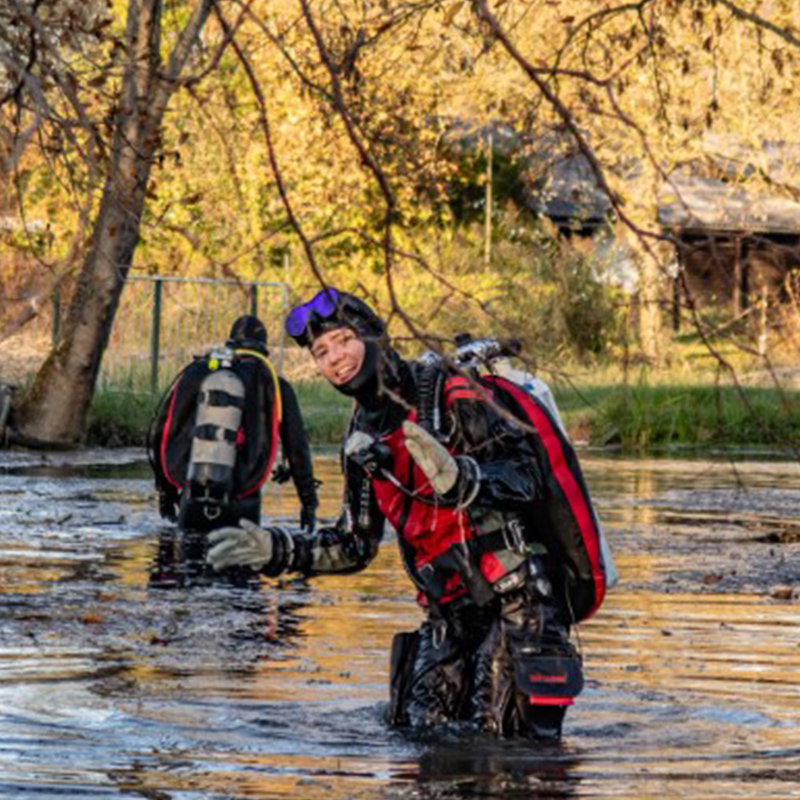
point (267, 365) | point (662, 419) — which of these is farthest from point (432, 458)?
point (662, 419)

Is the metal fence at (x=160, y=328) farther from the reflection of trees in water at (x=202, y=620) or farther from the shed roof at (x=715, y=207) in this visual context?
the shed roof at (x=715, y=207)

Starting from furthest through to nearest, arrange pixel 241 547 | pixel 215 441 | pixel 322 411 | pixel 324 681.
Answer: pixel 322 411, pixel 215 441, pixel 324 681, pixel 241 547

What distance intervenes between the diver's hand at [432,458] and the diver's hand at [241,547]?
861mm

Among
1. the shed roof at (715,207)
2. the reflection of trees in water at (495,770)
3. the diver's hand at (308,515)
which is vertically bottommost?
the reflection of trees in water at (495,770)

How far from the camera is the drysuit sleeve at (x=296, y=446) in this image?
48.8 feet

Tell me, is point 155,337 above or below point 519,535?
above

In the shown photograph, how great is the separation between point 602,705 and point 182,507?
487 centimetres

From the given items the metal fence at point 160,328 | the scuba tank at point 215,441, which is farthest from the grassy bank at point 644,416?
the scuba tank at point 215,441

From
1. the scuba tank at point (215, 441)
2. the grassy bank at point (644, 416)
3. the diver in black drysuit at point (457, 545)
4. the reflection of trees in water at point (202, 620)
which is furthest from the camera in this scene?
the grassy bank at point (644, 416)

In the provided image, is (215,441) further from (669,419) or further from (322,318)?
(669,419)

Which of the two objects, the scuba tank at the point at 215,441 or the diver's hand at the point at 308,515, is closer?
the scuba tank at the point at 215,441

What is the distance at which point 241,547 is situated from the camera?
862cm

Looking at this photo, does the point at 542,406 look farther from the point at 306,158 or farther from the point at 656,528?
the point at 306,158

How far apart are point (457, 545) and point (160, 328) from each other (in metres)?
22.4
